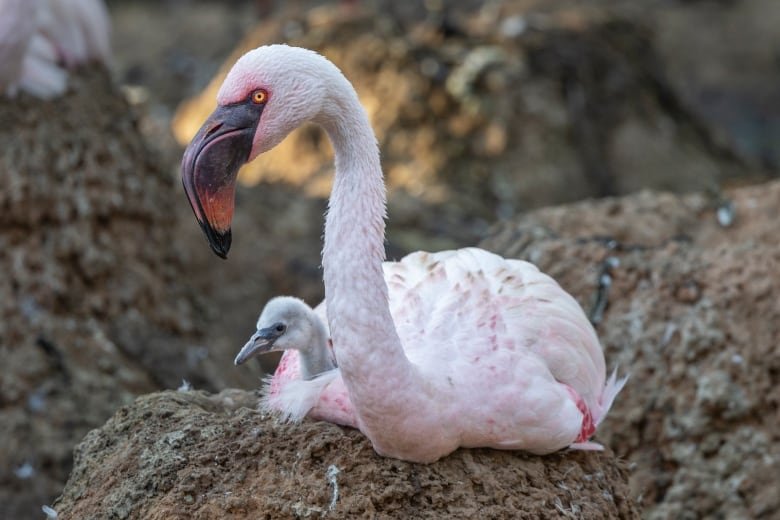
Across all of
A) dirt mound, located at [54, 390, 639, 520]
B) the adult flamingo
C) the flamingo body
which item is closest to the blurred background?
dirt mound, located at [54, 390, 639, 520]

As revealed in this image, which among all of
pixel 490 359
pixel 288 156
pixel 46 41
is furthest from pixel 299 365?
pixel 288 156

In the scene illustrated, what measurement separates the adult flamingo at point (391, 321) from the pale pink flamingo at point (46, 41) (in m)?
2.61

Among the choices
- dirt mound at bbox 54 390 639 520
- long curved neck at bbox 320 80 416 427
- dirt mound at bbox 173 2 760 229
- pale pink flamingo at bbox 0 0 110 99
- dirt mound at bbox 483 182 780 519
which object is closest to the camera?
long curved neck at bbox 320 80 416 427

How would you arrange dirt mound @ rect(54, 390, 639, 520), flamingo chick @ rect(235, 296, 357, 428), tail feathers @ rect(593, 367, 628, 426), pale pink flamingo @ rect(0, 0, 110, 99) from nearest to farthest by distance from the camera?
dirt mound @ rect(54, 390, 639, 520) < flamingo chick @ rect(235, 296, 357, 428) < tail feathers @ rect(593, 367, 628, 426) < pale pink flamingo @ rect(0, 0, 110, 99)

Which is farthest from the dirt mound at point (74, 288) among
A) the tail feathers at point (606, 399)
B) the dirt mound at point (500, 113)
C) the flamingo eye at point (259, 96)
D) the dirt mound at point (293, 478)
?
the dirt mound at point (500, 113)

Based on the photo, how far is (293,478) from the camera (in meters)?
3.61

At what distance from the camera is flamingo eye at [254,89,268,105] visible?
3.26 metres

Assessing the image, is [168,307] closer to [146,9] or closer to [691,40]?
[691,40]

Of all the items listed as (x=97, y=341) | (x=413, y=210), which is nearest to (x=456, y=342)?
(x=97, y=341)

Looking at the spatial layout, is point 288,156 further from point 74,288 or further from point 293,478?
point 293,478

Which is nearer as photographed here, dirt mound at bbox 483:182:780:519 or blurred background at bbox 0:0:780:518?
dirt mound at bbox 483:182:780:519

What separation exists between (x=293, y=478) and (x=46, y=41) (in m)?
3.63

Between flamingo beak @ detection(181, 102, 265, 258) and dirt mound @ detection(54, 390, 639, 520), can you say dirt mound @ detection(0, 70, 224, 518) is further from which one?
flamingo beak @ detection(181, 102, 265, 258)

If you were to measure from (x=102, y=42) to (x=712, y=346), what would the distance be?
3687mm
